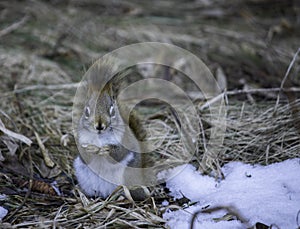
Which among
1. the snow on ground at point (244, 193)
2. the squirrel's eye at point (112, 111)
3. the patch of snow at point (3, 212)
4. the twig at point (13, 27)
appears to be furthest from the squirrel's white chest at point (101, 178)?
the twig at point (13, 27)

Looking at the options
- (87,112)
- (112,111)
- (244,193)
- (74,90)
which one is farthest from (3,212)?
(74,90)

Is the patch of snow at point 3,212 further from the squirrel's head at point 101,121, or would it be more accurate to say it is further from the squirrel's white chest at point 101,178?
the squirrel's head at point 101,121

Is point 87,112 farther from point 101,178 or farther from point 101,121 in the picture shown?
point 101,178

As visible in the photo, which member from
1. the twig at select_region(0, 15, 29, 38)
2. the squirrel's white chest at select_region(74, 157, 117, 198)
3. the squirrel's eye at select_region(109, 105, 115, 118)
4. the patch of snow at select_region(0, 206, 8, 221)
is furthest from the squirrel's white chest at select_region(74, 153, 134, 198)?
the twig at select_region(0, 15, 29, 38)

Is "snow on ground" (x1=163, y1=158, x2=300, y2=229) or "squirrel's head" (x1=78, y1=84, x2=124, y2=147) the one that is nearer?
"snow on ground" (x1=163, y1=158, x2=300, y2=229)

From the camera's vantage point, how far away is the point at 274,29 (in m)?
5.18

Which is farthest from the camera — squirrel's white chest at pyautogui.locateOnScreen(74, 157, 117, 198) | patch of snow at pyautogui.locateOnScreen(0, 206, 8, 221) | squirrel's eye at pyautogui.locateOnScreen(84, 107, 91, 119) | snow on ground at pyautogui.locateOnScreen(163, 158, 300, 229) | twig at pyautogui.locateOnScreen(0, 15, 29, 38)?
twig at pyautogui.locateOnScreen(0, 15, 29, 38)

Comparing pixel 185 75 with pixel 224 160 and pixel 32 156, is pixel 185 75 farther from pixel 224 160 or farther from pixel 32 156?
pixel 32 156

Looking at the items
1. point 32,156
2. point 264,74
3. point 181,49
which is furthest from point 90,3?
point 32,156

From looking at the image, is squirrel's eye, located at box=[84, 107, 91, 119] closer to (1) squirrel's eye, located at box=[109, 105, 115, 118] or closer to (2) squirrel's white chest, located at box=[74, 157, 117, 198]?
(1) squirrel's eye, located at box=[109, 105, 115, 118]

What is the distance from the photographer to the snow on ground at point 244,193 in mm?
2225

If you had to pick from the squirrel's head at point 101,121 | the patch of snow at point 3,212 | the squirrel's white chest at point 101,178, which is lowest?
the patch of snow at point 3,212

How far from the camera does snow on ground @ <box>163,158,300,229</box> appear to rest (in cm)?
222

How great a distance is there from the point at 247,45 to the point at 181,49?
78 centimetres
